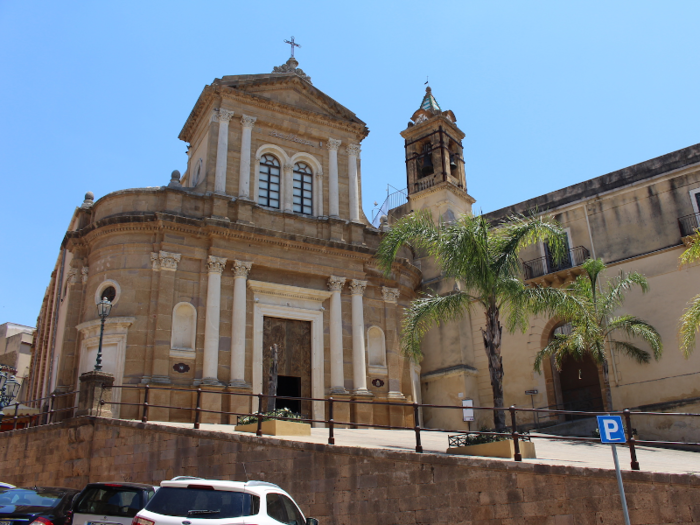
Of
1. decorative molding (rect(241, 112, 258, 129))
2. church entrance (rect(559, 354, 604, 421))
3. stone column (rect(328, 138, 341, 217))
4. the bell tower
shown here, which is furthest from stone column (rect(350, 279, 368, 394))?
church entrance (rect(559, 354, 604, 421))

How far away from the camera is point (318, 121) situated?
25.6 meters

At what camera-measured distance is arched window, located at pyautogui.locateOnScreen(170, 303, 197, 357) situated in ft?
66.6

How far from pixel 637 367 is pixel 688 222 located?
5.34 m

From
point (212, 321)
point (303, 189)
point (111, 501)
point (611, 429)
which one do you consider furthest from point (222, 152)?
point (611, 429)

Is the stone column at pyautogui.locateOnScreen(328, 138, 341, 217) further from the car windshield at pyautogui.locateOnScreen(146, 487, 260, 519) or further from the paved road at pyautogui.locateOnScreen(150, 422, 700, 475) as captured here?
the car windshield at pyautogui.locateOnScreen(146, 487, 260, 519)

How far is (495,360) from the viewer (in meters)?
14.0

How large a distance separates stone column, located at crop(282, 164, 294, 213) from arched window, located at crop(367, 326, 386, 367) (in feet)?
17.9

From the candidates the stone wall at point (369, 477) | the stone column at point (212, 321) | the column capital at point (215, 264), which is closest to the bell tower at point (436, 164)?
the column capital at point (215, 264)

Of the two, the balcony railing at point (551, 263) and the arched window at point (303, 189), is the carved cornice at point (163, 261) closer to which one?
the arched window at point (303, 189)

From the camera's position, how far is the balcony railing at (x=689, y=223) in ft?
72.7

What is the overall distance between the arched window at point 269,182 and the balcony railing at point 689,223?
1436 centimetres

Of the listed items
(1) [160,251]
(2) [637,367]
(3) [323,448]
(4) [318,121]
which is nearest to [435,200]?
(4) [318,121]

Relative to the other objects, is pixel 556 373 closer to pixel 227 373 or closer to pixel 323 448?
pixel 227 373

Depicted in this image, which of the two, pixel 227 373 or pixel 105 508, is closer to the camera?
pixel 105 508
